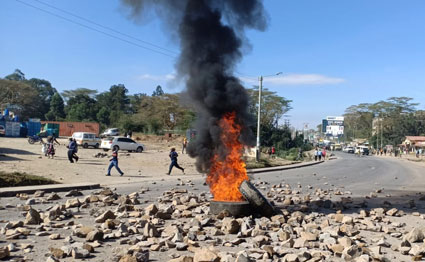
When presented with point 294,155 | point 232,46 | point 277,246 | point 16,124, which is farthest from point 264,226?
point 16,124

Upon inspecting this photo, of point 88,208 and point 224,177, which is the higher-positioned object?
point 224,177

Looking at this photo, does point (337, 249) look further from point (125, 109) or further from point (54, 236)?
point (125, 109)

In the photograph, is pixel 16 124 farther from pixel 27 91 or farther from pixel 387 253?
pixel 387 253

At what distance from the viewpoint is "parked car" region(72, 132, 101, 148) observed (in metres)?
37.1

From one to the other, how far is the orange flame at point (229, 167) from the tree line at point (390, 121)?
90864 mm

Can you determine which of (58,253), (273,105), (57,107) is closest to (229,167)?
(58,253)

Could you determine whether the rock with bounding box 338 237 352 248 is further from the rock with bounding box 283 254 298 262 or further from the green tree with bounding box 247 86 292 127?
A: the green tree with bounding box 247 86 292 127

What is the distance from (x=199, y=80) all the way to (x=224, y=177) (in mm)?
2389

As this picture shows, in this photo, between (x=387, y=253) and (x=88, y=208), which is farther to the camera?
(x=88, y=208)

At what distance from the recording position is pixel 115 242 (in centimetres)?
678

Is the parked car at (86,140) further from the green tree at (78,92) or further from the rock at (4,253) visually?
the green tree at (78,92)

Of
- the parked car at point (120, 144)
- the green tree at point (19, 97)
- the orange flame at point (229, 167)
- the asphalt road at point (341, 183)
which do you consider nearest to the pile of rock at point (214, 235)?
the orange flame at point (229, 167)

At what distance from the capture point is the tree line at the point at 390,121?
95812 millimetres

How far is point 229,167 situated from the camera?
9359 millimetres
